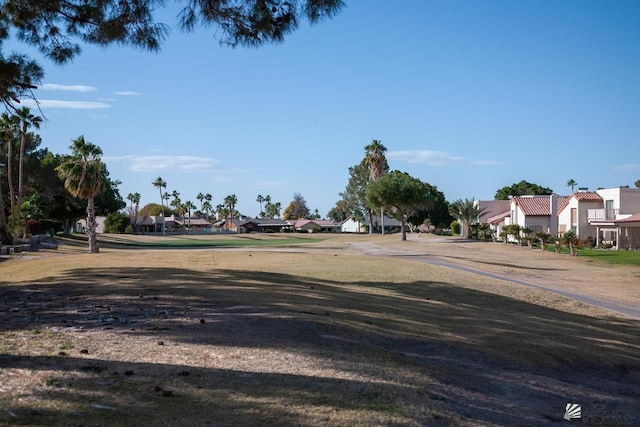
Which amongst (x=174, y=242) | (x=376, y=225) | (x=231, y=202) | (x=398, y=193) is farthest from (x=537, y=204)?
(x=231, y=202)

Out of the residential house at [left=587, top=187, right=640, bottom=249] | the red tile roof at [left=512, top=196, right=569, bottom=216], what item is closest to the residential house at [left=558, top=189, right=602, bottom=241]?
the residential house at [left=587, top=187, right=640, bottom=249]

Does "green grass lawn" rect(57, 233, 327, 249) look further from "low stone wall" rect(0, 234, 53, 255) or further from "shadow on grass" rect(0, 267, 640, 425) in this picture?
"shadow on grass" rect(0, 267, 640, 425)

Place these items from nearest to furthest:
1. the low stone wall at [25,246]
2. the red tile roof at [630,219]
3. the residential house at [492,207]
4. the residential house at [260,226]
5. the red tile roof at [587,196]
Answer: the low stone wall at [25,246] → the red tile roof at [630,219] → the red tile roof at [587,196] → the residential house at [492,207] → the residential house at [260,226]

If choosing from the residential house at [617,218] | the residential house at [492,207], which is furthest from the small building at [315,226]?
the residential house at [617,218]

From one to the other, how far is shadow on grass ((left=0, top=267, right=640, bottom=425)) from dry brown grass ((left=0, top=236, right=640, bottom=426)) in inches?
1.3

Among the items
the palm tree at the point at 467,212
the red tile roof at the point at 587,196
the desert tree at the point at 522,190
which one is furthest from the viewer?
the desert tree at the point at 522,190

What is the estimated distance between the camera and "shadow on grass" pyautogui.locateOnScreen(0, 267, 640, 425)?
6312 millimetres

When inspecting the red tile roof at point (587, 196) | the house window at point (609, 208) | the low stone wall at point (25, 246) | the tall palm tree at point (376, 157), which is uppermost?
the tall palm tree at point (376, 157)

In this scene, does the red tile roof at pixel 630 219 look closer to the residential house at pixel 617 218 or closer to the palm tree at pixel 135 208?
the residential house at pixel 617 218

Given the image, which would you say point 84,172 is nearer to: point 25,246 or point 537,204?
point 25,246

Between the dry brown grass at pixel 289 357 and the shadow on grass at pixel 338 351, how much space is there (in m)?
0.03

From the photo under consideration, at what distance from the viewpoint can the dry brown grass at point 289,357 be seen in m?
6.08

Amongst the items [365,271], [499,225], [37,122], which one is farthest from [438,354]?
[499,225]

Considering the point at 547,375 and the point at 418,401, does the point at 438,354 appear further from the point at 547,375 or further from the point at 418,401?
the point at 418,401
